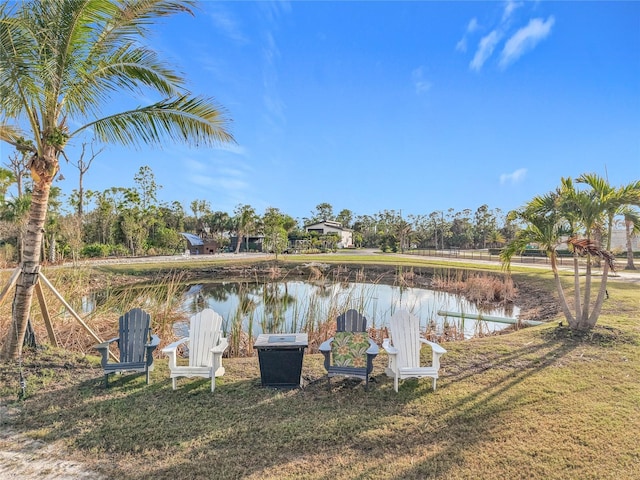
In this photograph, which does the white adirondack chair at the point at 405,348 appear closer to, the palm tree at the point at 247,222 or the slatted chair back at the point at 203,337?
the slatted chair back at the point at 203,337

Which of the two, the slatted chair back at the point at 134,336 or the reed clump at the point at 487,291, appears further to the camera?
the reed clump at the point at 487,291

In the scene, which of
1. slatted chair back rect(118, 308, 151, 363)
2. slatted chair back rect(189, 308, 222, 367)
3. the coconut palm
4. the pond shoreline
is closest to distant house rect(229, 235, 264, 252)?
the pond shoreline

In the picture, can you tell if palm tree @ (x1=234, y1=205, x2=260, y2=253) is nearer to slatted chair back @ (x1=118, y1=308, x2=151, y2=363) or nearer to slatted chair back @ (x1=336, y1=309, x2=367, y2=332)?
slatted chair back @ (x1=118, y1=308, x2=151, y2=363)

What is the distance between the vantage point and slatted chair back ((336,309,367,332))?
4.06 metres

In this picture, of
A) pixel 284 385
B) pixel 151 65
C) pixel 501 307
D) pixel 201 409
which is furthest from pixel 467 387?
pixel 501 307

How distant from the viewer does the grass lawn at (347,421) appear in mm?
2395

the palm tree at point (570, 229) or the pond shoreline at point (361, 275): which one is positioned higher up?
the palm tree at point (570, 229)

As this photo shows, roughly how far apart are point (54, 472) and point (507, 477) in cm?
323

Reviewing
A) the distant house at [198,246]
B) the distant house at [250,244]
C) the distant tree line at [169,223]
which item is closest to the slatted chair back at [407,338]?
the distant tree line at [169,223]

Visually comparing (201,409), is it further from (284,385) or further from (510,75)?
(510,75)

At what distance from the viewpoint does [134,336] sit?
162 inches

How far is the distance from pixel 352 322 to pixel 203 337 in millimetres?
1891

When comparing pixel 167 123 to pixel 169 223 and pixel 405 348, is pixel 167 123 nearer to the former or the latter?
pixel 405 348

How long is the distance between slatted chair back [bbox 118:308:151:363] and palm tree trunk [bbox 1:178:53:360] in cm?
118
